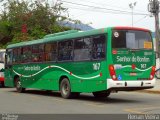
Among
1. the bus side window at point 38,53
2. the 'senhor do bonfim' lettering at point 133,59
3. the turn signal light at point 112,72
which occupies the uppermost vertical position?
the bus side window at point 38,53

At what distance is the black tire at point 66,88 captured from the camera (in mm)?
17455

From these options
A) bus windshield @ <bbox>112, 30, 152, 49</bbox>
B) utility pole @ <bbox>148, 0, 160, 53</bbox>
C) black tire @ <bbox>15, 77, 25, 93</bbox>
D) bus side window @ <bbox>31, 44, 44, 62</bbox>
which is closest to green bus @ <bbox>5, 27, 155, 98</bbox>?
bus windshield @ <bbox>112, 30, 152, 49</bbox>

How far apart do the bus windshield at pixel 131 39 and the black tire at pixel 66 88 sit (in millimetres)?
3204

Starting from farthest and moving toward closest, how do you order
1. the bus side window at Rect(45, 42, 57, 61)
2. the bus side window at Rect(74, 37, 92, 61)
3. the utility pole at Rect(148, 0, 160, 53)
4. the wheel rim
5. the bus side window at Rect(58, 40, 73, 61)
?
1. the utility pole at Rect(148, 0, 160, 53)
2. the bus side window at Rect(45, 42, 57, 61)
3. the wheel rim
4. the bus side window at Rect(58, 40, 73, 61)
5. the bus side window at Rect(74, 37, 92, 61)

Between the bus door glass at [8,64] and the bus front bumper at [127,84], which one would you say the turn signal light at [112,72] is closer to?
the bus front bumper at [127,84]

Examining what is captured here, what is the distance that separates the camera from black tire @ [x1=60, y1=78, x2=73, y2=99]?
17.5m

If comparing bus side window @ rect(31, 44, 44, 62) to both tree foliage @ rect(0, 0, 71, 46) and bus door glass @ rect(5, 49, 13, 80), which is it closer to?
bus door glass @ rect(5, 49, 13, 80)

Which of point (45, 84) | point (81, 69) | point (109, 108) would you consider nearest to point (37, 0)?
point (45, 84)

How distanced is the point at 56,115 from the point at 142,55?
5.22m

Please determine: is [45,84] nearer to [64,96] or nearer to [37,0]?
[64,96]

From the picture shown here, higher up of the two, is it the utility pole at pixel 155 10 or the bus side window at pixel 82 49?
the utility pole at pixel 155 10

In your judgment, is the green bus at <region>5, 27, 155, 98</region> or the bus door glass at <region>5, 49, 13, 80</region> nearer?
the green bus at <region>5, 27, 155, 98</region>

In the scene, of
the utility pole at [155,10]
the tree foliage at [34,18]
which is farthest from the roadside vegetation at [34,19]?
the utility pole at [155,10]

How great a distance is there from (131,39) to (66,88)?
374cm
